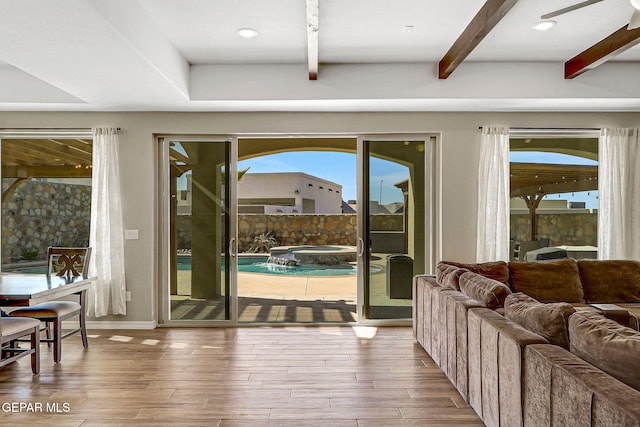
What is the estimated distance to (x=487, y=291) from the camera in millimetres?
3146

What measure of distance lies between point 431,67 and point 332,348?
10.0 ft

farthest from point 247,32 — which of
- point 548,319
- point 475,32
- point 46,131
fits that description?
point 548,319

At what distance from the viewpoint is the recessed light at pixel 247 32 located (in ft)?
12.6

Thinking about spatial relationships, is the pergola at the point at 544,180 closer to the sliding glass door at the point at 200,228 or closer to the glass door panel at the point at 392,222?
the glass door panel at the point at 392,222

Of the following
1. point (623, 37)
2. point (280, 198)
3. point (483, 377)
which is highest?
point (623, 37)

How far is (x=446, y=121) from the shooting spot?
17.5 feet

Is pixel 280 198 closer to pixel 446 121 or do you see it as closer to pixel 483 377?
pixel 446 121

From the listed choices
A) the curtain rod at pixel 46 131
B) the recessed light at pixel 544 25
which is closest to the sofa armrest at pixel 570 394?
the recessed light at pixel 544 25

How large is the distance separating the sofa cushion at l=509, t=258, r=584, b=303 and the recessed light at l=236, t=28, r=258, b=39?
10.9 feet

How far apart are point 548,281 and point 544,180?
1.55 meters

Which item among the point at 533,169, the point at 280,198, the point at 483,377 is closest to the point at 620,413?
the point at 483,377

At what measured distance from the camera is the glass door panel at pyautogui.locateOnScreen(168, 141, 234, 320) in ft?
17.9

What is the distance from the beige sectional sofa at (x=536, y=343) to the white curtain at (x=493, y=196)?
0.68 metres

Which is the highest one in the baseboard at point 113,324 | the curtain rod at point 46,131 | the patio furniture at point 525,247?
the curtain rod at point 46,131
